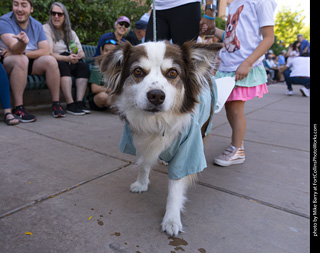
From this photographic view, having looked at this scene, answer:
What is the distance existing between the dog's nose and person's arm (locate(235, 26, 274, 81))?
4.90 feet

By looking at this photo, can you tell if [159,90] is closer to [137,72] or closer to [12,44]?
[137,72]

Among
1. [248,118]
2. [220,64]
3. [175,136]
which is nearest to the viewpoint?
[175,136]

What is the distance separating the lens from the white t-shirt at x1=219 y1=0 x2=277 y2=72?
113 inches

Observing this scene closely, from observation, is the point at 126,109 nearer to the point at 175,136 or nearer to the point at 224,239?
the point at 175,136

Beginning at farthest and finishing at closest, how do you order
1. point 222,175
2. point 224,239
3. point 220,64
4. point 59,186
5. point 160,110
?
1. point 220,64
2. point 222,175
3. point 59,186
4. point 160,110
5. point 224,239

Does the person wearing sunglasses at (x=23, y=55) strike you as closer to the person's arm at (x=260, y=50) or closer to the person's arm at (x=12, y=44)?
the person's arm at (x=12, y=44)

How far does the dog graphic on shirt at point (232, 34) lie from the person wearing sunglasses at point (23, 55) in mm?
3074

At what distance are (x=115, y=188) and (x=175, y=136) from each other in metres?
0.84

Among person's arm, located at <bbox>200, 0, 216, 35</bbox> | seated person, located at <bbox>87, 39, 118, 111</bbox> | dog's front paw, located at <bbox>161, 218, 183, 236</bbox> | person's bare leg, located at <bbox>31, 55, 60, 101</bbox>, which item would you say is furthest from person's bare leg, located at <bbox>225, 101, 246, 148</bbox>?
person's bare leg, located at <bbox>31, 55, 60, 101</bbox>

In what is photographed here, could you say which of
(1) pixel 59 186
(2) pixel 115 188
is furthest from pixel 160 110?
(1) pixel 59 186

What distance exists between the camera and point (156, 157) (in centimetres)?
221

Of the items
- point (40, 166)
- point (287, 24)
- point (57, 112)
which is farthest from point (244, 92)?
point (287, 24)

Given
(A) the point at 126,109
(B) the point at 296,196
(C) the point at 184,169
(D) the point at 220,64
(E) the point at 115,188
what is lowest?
(B) the point at 296,196

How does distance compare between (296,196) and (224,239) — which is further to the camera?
(296,196)
